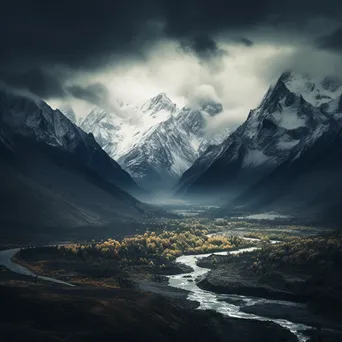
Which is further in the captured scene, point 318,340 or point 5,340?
point 318,340

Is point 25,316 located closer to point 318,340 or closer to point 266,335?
point 266,335

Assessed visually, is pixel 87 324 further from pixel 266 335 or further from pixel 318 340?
pixel 318 340

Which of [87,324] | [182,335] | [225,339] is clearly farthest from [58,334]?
[225,339]

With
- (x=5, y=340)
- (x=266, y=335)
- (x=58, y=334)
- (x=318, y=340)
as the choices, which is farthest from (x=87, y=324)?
(x=318, y=340)

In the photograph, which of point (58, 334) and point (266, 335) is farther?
point (266, 335)

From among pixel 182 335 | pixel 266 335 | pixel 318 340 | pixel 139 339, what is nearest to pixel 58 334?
pixel 139 339

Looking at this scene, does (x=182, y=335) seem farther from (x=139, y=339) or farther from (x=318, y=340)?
(x=318, y=340)
